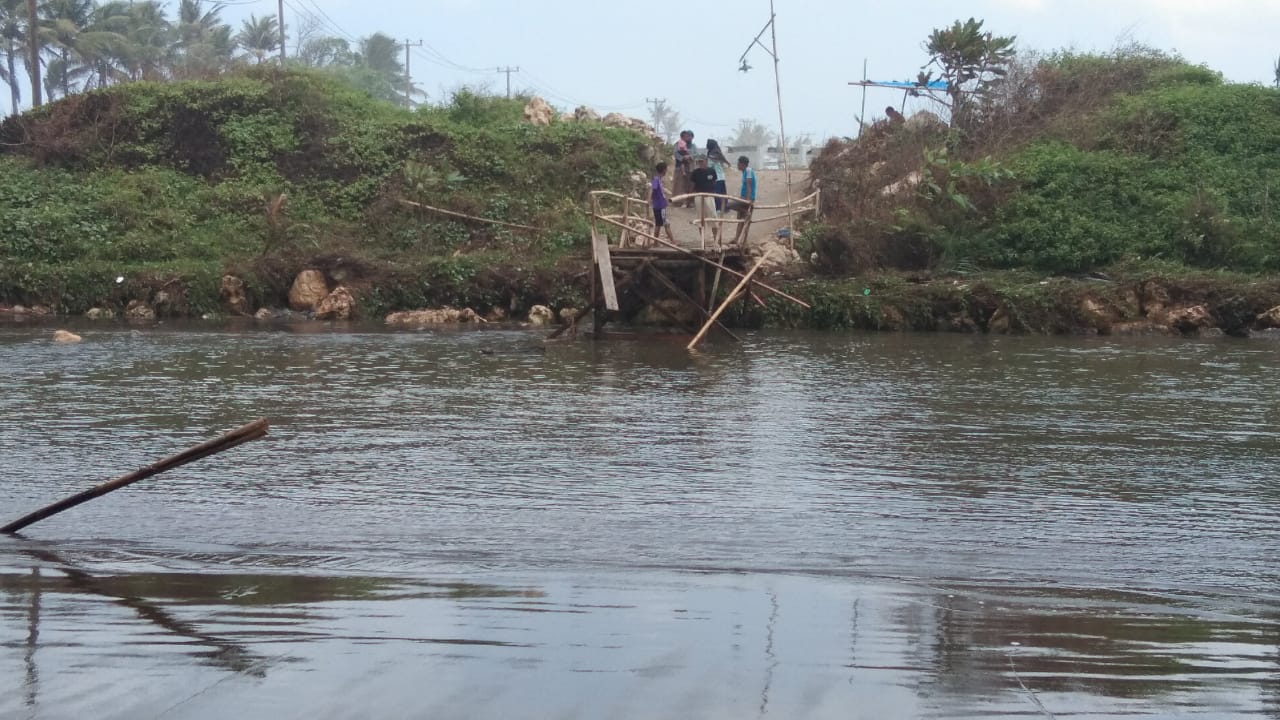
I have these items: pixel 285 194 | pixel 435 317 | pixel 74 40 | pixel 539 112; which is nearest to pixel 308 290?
pixel 435 317

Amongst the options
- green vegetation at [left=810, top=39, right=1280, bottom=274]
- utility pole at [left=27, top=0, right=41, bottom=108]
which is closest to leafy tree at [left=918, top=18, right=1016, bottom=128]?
green vegetation at [left=810, top=39, right=1280, bottom=274]

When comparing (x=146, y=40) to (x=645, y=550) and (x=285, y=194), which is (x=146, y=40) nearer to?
(x=285, y=194)

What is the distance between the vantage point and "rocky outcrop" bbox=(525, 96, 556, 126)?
106 feet

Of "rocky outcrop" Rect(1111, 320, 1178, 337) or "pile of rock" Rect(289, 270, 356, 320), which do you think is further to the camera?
"pile of rock" Rect(289, 270, 356, 320)

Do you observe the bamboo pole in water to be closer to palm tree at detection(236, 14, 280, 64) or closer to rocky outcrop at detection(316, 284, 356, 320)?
rocky outcrop at detection(316, 284, 356, 320)

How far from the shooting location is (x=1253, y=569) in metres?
6.69

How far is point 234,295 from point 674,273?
31.7 feet

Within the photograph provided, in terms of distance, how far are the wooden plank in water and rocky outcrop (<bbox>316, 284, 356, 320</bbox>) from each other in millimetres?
7316

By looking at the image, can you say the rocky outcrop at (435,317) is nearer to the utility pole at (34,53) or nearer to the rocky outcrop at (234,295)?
the rocky outcrop at (234,295)

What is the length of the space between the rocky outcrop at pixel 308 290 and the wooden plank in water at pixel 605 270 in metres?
8.15

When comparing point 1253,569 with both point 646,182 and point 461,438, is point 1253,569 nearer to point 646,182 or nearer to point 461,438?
point 461,438

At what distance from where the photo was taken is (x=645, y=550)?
23.2 feet

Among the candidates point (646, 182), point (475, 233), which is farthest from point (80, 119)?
point (646, 182)

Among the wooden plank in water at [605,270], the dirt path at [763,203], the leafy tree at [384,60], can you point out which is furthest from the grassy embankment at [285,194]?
the leafy tree at [384,60]
